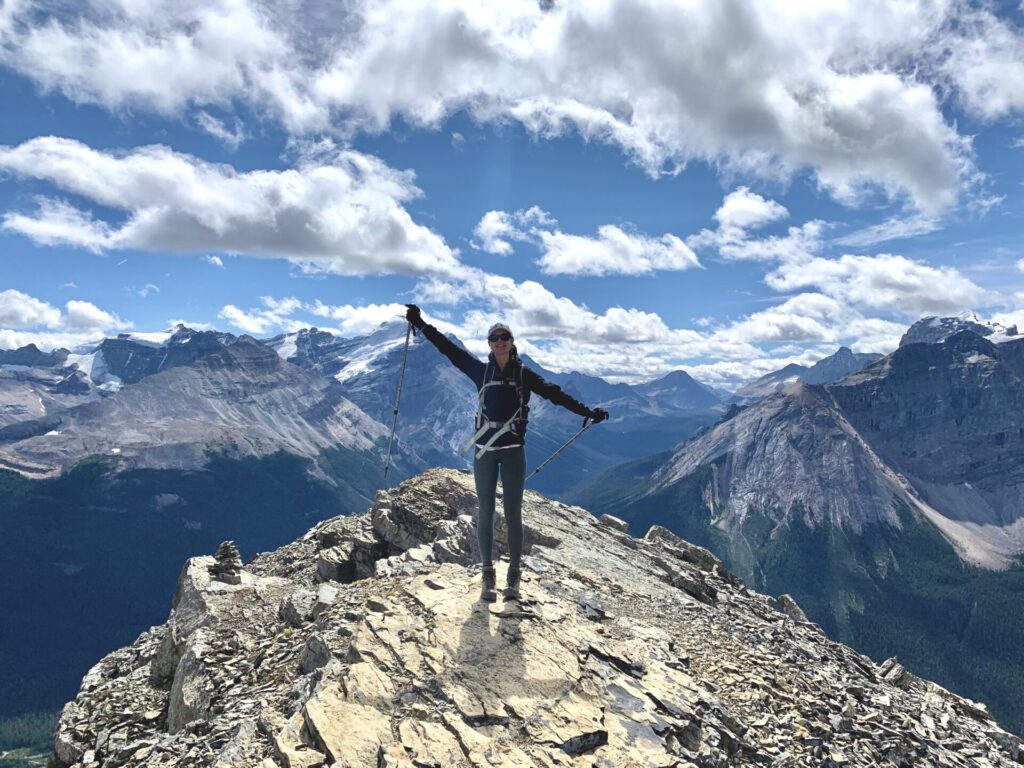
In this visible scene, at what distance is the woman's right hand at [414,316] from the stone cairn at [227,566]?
15.1m

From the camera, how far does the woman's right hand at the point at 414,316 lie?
16.1 meters

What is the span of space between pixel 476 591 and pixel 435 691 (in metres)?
4.41

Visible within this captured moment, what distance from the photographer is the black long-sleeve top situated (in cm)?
1472

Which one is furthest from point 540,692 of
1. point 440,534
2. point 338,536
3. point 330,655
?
point 338,536

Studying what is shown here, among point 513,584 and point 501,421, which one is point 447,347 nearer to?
point 501,421

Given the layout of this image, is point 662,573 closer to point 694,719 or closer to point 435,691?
point 694,719

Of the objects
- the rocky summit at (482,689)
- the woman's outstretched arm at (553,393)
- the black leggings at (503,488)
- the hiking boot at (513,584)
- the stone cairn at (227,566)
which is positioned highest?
the woman's outstretched arm at (553,393)

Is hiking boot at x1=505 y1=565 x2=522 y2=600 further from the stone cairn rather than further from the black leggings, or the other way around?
the stone cairn

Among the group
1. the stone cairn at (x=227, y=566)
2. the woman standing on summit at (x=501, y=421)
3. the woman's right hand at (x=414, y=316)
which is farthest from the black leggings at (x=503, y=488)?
the stone cairn at (x=227, y=566)

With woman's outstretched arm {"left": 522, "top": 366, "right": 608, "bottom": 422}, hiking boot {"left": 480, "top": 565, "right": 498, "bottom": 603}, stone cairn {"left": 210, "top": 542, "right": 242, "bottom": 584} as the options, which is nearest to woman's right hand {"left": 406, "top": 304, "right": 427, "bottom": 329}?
woman's outstretched arm {"left": 522, "top": 366, "right": 608, "bottom": 422}

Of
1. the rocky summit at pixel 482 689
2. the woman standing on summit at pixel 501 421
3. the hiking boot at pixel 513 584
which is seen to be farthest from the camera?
the hiking boot at pixel 513 584

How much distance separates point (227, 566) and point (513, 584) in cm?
1585

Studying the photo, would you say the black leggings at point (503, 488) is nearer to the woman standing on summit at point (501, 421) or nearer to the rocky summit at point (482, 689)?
the woman standing on summit at point (501, 421)

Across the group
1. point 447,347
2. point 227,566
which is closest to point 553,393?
point 447,347
